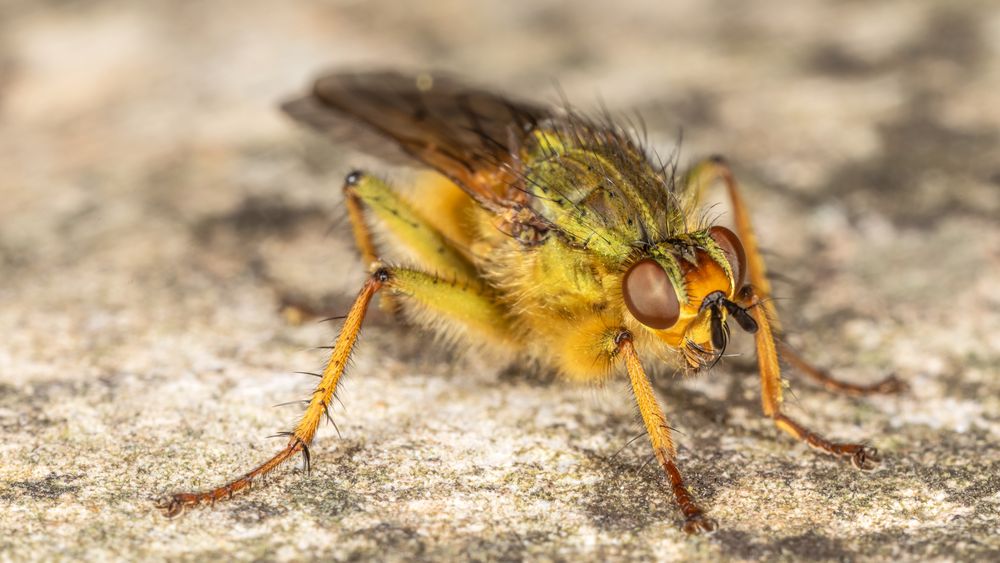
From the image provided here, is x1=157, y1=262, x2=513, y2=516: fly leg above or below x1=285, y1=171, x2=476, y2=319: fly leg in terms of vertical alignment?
below

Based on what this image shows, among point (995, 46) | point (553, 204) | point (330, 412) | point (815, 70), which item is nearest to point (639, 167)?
point (553, 204)

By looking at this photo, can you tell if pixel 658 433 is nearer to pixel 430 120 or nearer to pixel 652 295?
pixel 652 295

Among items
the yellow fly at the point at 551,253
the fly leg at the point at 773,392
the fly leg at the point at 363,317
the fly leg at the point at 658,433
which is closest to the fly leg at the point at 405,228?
the yellow fly at the point at 551,253

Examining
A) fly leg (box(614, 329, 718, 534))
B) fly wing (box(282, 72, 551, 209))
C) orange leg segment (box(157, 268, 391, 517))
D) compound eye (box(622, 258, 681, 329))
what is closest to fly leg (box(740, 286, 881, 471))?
compound eye (box(622, 258, 681, 329))

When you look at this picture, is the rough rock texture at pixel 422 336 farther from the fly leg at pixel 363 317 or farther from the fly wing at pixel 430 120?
the fly wing at pixel 430 120

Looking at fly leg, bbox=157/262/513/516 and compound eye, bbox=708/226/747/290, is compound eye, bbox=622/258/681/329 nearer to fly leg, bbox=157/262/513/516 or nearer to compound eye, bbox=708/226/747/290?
compound eye, bbox=708/226/747/290

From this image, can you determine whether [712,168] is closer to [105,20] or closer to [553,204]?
[553,204]
